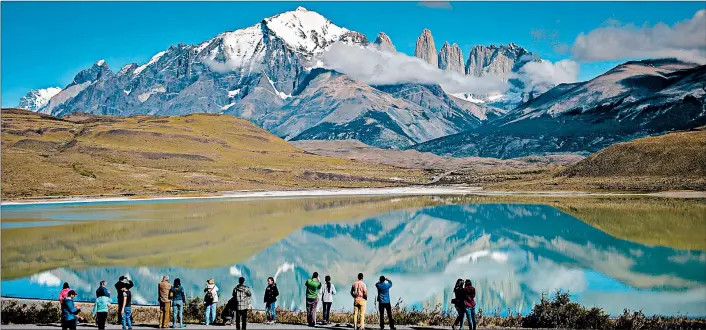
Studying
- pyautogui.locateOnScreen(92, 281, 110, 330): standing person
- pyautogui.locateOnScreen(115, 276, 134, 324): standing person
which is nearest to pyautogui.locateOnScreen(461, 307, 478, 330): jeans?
pyautogui.locateOnScreen(115, 276, 134, 324): standing person

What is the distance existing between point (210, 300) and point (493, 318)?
44.9ft

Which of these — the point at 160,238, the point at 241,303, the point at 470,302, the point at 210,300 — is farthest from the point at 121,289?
the point at 160,238

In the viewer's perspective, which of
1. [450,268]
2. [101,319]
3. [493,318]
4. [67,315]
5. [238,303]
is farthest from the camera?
[450,268]

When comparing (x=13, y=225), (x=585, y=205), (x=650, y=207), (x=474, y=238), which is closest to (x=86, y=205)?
(x=13, y=225)

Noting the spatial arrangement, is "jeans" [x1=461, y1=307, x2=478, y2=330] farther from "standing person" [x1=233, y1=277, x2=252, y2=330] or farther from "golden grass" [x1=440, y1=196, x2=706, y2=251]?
"golden grass" [x1=440, y1=196, x2=706, y2=251]

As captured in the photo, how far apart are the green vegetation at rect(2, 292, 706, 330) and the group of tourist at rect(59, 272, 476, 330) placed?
4.55 feet

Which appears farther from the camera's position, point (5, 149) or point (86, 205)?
point (5, 149)

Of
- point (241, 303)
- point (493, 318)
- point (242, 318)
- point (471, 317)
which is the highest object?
point (241, 303)

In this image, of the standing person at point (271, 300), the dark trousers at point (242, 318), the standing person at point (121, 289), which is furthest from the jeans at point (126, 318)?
the standing person at point (271, 300)

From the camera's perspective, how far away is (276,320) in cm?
3061

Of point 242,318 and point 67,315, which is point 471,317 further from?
point 67,315

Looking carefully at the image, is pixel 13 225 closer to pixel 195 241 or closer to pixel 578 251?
pixel 195 241

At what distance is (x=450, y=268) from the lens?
5262 cm

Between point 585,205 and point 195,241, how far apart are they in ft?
228
